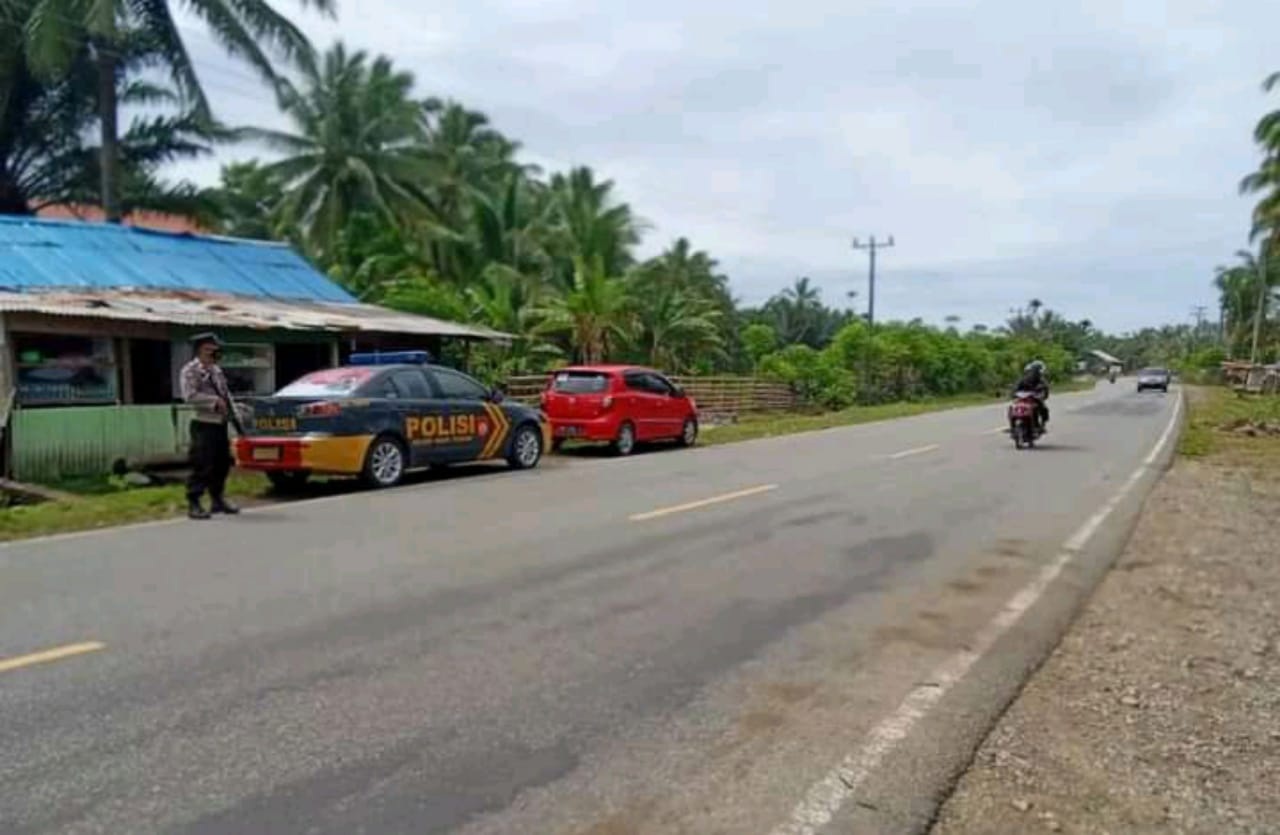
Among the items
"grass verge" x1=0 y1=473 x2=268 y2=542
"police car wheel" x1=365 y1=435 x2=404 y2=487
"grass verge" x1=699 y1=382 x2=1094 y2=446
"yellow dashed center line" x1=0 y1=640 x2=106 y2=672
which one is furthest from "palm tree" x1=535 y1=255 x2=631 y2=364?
"yellow dashed center line" x1=0 y1=640 x2=106 y2=672

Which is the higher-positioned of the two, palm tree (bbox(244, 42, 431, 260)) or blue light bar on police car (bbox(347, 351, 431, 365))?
palm tree (bbox(244, 42, 431, 260))

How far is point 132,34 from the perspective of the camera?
25875 mm

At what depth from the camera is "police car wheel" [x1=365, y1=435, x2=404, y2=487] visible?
13.3 m

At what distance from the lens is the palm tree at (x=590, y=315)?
29.0 m

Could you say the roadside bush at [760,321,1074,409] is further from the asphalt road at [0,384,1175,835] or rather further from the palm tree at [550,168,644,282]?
the asphalt road at [0,384,1175,835]

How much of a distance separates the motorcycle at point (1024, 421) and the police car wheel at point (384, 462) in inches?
449

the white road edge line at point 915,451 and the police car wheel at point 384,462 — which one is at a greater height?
the police car wheel at point 384,462

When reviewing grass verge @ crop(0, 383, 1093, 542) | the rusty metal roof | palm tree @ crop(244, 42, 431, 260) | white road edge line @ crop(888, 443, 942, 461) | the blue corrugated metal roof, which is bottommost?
white road edge line @ crop(888, 443, 942, 461)

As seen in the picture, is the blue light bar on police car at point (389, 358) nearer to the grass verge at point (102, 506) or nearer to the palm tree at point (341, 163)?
the grass verge at point (102, 506)

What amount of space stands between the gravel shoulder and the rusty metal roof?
12.4m

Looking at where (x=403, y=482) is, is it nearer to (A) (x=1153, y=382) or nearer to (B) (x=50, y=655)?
(B) (x=50, y=655)

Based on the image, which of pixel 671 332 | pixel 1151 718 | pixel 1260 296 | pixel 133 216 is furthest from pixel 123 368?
pixel 1260 296

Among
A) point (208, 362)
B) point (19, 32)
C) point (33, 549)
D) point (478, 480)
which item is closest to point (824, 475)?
point (478, 480)

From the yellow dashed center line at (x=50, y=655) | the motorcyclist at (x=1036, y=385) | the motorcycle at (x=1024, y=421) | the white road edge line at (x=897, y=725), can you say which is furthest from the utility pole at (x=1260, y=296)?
the yellow dashed center line at (x=50, y=655)
